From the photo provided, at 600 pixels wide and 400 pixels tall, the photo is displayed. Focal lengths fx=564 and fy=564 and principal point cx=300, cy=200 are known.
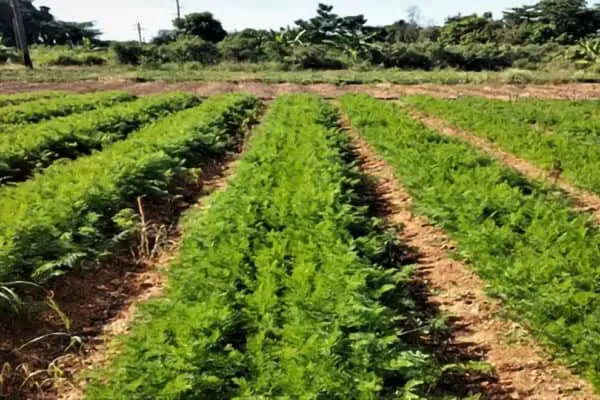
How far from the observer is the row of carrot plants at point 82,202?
5.75 meters

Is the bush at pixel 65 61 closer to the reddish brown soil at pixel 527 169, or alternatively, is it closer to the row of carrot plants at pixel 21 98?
the row of carrot plants at pixel 21 98

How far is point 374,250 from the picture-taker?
223 inches

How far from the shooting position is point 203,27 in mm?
61531

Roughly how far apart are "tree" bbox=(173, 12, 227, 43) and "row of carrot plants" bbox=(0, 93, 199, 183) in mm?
46398

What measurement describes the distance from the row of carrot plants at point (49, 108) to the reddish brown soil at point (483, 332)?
436 inches

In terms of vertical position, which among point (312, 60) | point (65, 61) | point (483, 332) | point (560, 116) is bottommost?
point (65, 61)

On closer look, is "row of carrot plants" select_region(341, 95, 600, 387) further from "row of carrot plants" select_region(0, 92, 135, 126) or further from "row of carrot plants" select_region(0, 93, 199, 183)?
"row of carrot plants" select_region(0, 92, 135, 126)

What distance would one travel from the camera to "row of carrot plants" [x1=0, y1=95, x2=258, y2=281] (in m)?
5.75

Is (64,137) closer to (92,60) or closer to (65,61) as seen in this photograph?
(65,61)

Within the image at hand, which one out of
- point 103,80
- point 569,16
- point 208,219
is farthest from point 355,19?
point 208,219

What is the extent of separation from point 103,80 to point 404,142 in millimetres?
27328

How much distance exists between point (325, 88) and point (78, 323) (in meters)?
26.3

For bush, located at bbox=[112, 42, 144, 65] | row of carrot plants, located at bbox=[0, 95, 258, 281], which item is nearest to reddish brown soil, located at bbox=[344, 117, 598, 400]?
row of carrot plants, located at bbox=[0, 95, 258, 281]

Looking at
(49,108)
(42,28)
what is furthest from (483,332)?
(42,28)
